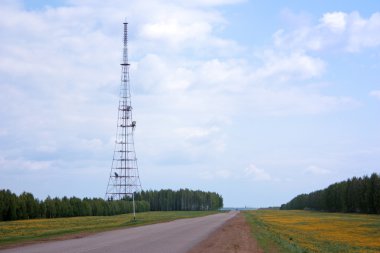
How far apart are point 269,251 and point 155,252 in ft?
21.2

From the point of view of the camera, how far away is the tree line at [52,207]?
277ft

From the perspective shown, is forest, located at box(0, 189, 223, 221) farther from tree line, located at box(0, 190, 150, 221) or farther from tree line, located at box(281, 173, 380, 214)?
tree line, located at box(281, 173, 380, 214)

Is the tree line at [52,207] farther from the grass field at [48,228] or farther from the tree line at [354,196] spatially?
the tree line at [354,196]

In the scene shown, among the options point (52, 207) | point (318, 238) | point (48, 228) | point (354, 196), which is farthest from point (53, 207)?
point (318, 238)

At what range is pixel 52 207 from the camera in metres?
98.1

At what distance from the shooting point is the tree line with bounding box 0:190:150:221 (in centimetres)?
8431

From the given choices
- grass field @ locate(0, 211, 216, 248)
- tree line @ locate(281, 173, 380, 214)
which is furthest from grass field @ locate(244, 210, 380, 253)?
tree line @ locate(281, 173, 380, 214)

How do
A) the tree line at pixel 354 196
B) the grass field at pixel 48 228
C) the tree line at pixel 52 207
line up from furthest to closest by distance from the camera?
the tree line at pixel 354 196 < the tree line at pixel 52 207 < the grass field at pixel 48 228

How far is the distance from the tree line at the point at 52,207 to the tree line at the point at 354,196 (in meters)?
52.7

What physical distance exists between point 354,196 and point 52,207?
217 feet

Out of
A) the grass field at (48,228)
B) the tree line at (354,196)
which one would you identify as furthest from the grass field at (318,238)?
the tree line at (354,196)

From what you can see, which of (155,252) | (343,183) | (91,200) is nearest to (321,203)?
(343,183)

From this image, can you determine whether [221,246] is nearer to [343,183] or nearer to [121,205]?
[121,205]

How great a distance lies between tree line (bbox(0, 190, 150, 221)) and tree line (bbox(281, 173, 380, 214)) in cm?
5265
